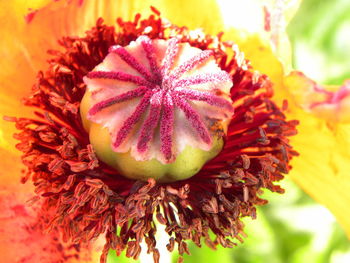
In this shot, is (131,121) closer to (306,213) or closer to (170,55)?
(170,55)

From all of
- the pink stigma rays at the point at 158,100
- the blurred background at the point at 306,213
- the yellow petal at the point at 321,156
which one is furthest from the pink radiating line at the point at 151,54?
the blurred background at the point at 306,213

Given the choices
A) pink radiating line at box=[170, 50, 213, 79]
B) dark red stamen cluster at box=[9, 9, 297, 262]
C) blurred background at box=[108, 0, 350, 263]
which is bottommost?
blurred background at box=[108, 0, 350, 263]

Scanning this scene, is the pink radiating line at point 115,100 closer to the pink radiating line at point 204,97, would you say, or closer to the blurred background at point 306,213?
the pink radiating line at point 204,97

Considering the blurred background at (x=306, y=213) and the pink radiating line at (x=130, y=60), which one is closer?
the pink radiating line at (x=130, y=60)

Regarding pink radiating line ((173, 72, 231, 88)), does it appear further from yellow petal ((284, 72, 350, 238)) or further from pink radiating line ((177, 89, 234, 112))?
yellow petal ((284, 72, 350, 238))

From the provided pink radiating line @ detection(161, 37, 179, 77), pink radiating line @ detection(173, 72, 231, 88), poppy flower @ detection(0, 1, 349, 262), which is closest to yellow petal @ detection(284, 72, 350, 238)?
poppy flower @ detection(0, 1, 349, 262)

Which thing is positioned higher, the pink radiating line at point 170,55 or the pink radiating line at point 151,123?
the pink radiating line at point 170,55
